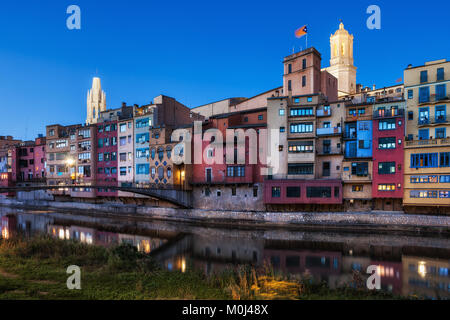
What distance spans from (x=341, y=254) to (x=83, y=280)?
77.9 ft

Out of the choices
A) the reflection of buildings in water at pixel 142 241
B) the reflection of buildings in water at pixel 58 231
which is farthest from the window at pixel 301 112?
the reflection of buildings in water at pixel 58 231

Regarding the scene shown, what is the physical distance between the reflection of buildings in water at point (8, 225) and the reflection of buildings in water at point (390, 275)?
44400mm

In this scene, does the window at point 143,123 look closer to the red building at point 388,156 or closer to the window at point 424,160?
the red building at point 388,156

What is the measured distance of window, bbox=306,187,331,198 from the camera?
3862 cm

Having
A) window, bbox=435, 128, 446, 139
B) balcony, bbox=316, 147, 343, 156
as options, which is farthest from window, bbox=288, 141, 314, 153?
window, bbox=435, 128, 446, 139

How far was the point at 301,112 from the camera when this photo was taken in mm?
42031

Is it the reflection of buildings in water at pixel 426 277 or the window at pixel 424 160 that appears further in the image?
the window at pixel 424 160

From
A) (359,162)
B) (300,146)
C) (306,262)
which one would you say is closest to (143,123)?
(300,146)

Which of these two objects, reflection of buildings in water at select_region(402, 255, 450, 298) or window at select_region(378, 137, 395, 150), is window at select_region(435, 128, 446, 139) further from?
reflection of buildings in water at select_region(402, 255, 450, 298)

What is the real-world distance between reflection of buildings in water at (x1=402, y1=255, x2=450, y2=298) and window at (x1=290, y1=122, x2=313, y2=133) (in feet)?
71.1

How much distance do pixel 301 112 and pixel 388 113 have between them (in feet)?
40.0

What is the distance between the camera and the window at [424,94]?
121ft

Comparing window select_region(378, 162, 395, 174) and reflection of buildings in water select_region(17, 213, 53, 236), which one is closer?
window select_region(378, 162, 395, 174)

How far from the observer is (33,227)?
4341 cm
